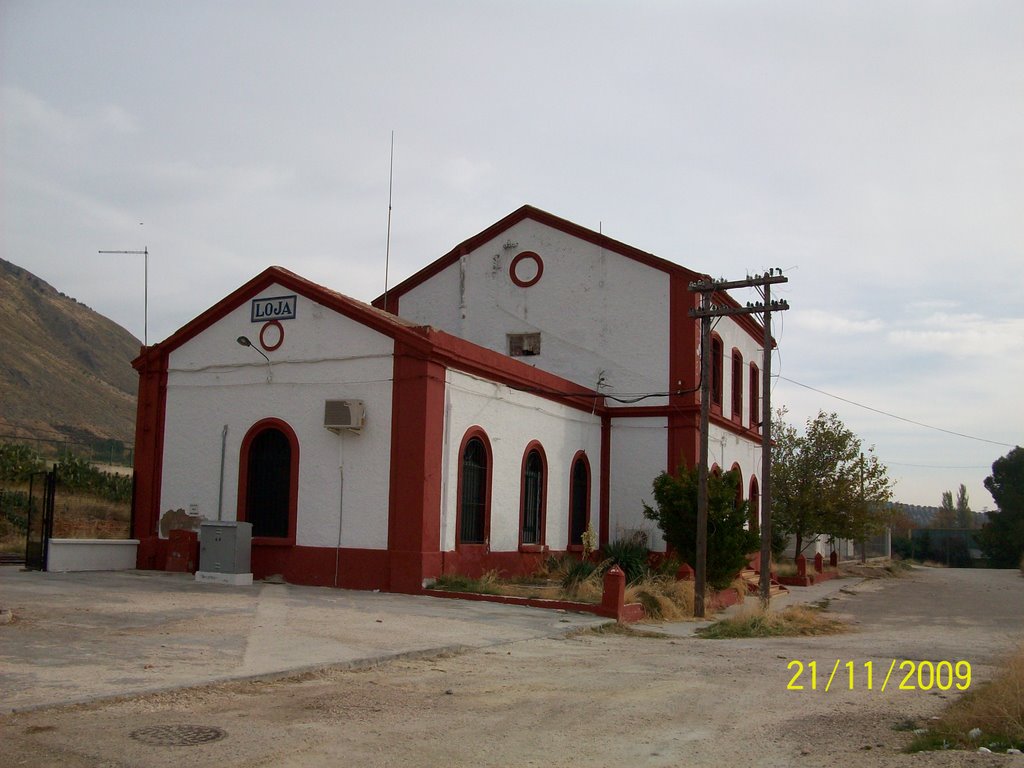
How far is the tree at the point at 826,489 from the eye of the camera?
37.3m

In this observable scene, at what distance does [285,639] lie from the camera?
11.8 meters

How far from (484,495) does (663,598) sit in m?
4.46

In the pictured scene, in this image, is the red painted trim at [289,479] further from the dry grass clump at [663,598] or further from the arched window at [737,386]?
the arched window at [737,386]

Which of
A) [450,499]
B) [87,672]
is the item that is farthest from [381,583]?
[87,672]

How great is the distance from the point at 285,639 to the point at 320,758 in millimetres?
5427

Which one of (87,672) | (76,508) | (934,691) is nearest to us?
(87,672)

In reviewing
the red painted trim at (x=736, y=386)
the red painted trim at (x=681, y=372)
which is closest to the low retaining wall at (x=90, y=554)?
the red painted trim at (x=681, y=372)

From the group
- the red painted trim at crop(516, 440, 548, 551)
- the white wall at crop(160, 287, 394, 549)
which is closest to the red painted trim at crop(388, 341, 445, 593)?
the white wall at crop(160, 287, 394, 549)

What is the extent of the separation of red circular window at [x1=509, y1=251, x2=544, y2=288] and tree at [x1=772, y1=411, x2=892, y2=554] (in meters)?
15.2

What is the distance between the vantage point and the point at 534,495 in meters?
23.0

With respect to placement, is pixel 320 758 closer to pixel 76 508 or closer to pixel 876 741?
pixel 876 741

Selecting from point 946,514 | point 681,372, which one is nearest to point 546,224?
point 681,372

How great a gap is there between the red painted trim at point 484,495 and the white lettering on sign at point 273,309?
4.34m

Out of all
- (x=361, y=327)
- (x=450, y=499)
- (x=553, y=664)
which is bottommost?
(x=553, y=664)
